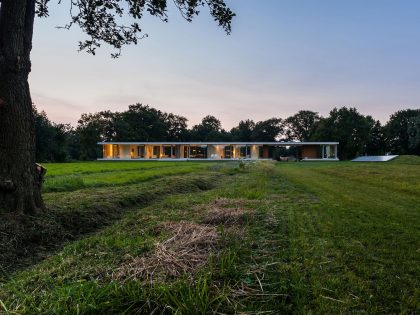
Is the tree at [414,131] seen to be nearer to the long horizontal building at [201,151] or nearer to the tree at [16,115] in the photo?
the long horizontal building at [201,151]

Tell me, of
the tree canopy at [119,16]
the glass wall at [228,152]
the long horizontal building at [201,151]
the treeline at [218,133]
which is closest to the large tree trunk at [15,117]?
the tree canopy at [119,16]

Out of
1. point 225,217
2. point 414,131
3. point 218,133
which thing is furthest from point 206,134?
point 225,217

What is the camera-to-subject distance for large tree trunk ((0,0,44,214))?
16.5 feet

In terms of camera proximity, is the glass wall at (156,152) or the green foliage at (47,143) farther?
the glass wall at (156,152)

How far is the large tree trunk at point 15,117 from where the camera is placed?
5031 mm

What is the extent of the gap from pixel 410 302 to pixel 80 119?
7074 centimetres

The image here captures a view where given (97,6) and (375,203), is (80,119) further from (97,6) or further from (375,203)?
(375,203)

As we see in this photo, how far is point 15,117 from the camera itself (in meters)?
5.20

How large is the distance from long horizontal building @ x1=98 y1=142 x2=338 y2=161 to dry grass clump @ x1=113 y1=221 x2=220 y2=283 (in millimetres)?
46598

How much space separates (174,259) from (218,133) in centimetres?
7121

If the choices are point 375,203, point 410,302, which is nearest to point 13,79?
point 410,302

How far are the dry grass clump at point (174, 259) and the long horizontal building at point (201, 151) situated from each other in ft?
153

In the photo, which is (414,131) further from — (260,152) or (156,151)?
(156,151)

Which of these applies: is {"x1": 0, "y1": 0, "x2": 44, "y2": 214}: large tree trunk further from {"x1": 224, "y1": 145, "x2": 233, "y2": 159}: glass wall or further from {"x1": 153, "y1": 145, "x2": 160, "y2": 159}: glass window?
{"x1": 153, "y1": 145, "x2": 160, "y2": 159}: glass window
